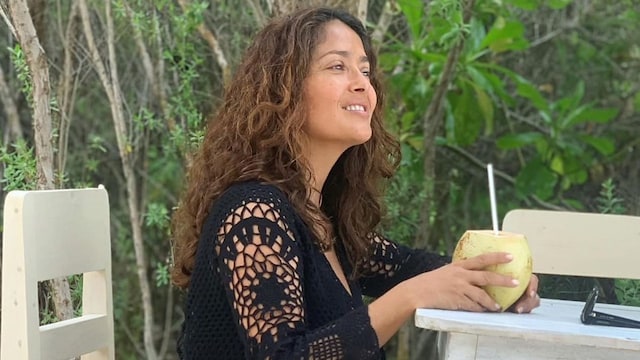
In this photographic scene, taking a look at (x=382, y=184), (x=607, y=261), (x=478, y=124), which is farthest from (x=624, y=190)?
(x=382, y=184)

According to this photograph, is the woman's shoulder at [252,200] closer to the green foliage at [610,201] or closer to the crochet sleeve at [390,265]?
the crochet sleeve at [390,265]

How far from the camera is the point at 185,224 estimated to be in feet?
5.10

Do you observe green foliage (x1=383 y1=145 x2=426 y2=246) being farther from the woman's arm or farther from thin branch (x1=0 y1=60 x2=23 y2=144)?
→ the woman's arm

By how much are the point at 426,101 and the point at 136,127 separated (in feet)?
2.71

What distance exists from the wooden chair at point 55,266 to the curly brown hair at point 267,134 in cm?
15

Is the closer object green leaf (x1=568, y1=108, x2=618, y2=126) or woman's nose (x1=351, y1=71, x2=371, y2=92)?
woman's nose (x1=351, y1=71, x2=371, y2=92)

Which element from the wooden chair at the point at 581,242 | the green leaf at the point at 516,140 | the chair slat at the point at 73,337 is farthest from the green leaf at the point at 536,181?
the chair slat at the point at 73,337

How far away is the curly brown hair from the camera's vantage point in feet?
4.73

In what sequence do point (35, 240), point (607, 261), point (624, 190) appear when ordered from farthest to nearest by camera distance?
point (624, 190)
point (607, 261)
point (35, 240)

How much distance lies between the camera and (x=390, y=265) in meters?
1.73

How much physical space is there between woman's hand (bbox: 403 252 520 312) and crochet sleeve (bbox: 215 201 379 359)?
0.10 m

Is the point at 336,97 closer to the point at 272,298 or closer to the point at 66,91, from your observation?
the point at 272,298

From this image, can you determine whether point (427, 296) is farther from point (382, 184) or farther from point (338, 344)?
point (382, 184)

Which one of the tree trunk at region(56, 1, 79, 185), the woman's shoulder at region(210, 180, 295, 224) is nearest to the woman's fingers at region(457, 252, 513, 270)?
the woman's shoulder at region(210, 180, 295, 224)
